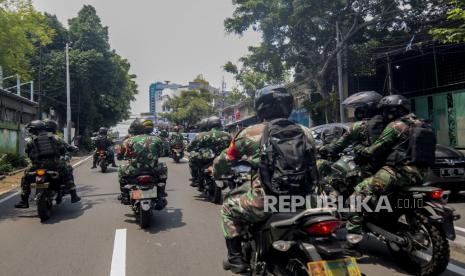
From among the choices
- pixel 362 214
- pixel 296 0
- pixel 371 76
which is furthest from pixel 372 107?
pixel 371 76

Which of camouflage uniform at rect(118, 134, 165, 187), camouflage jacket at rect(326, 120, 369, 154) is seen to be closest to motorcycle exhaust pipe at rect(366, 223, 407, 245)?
camouflage jacket at rect(326, 120, 369, 154)

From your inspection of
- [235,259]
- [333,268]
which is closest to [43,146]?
[235,259]

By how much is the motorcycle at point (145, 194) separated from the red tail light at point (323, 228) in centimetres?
373

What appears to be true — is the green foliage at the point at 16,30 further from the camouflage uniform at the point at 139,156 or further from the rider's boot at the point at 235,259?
the rider's boot at the point at 235,259

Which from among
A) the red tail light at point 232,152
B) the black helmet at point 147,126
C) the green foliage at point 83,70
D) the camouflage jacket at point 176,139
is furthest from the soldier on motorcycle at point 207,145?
the green foliage at point 83,70

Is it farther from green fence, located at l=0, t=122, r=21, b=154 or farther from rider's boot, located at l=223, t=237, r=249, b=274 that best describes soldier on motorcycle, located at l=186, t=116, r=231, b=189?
green fence, located at l=0, t=122, r=21, b=154

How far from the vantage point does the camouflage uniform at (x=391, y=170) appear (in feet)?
14.1

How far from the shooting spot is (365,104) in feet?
16.6

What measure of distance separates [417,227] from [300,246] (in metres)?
1.87

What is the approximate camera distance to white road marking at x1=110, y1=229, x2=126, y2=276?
4465 mm

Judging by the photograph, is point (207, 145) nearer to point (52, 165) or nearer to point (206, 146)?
point (206, 146)

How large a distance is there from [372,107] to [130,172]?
371 centimetres

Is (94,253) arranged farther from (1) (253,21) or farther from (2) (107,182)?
(1) (253,21)

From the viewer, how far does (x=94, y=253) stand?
16.8ft
